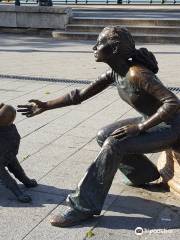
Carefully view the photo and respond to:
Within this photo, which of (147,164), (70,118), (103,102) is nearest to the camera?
(147,164)

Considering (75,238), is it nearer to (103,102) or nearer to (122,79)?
(122,79)

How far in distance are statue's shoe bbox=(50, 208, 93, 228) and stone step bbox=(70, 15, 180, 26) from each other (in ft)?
41.3

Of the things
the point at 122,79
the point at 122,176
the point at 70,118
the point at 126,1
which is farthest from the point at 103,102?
the point at 126,1

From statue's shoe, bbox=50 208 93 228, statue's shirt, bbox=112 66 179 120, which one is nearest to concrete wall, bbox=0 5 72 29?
statue's shirt, bbox=112 66 179 120

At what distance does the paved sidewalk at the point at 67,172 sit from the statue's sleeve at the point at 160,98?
2.49 feet

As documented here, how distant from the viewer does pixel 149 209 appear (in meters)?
4.08

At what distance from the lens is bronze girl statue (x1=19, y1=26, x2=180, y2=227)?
3.78 m

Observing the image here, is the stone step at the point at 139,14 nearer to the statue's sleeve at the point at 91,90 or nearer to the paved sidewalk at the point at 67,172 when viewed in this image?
the paved sidewalk at the point at 67,172

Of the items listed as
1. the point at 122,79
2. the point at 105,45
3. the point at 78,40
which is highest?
the point at 105,45

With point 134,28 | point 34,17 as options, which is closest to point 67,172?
point 134,28

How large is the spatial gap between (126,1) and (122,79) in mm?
22181

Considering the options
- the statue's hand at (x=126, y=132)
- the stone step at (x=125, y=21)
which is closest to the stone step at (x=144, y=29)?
the stone step at (x=125, y=21)

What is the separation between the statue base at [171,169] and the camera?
13.9ft

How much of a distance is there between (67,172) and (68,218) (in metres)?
1.10
